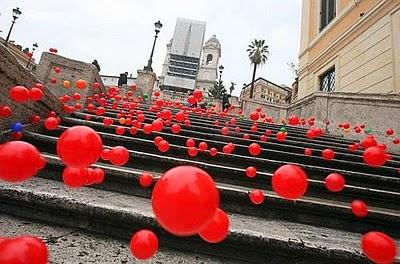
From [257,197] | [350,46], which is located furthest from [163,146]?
[350,46]

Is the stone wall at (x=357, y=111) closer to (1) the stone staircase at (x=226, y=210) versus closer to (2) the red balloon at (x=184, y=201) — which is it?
(1) the stone staircase at (x=226, y=210)

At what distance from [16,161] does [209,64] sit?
298 ft

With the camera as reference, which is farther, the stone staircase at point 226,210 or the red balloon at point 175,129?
the red balloon at point 175,129

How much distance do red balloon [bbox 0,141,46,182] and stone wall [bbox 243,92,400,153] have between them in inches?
304

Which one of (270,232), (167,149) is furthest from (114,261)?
(167,149)

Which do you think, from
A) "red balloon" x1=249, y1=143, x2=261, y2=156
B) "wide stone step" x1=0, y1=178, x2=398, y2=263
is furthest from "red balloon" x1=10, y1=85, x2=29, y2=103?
"red balloon" x1=249, y1=143, x2=261, y2=156

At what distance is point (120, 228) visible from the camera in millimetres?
1894

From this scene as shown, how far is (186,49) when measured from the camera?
285 feet

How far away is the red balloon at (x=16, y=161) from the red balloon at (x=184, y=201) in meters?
0.85

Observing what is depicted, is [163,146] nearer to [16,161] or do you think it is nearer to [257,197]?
[257,197]

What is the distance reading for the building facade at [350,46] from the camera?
8.99 m

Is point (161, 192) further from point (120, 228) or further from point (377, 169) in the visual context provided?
point (377, 169)

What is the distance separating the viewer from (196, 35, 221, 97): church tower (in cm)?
8644

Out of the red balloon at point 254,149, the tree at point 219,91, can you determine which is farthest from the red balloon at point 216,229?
the tree at point 219,91
